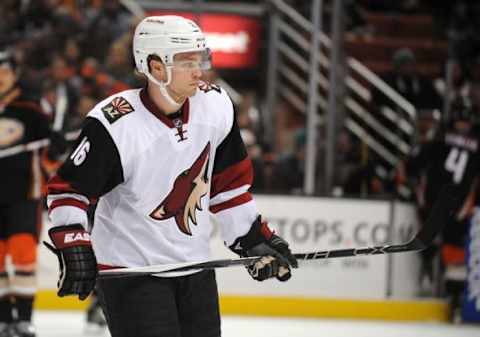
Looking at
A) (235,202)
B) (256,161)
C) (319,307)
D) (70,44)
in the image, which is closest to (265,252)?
(235,202)

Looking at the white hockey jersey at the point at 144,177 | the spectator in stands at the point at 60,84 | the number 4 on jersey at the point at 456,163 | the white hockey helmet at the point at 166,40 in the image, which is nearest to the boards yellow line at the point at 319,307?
the number 4 on jersey at the point at 456,163

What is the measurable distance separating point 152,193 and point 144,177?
0.05 meters

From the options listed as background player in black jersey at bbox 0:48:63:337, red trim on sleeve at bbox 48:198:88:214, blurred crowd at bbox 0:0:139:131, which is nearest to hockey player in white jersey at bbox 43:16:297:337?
red trim on sleeve at bbox 48:198:88:214

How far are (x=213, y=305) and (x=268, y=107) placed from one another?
6775 mm

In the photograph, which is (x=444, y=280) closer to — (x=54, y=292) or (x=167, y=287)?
(x=54, y=292)

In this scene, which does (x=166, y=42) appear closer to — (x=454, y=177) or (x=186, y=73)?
(x=186, y=73)

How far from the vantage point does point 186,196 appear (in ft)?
11.0

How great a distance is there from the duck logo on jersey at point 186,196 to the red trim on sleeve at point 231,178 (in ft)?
0.33

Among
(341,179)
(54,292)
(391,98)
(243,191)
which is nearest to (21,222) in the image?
(54,292)

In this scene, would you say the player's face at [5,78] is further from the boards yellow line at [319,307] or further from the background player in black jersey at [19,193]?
the boards yellow line at [319,307]

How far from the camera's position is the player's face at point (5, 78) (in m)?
6.00

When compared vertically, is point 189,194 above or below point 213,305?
above

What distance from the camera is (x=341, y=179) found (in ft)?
29.1

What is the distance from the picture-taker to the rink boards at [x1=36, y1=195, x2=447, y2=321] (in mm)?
8023
